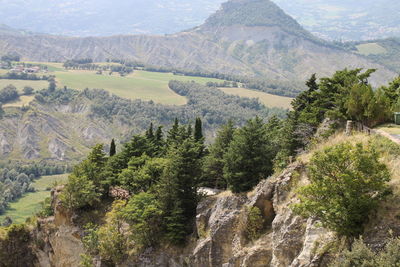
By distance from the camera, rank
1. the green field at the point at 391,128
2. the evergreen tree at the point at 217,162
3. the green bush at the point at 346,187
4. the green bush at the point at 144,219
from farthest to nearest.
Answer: the evergreen tree at the point at 217,162
the green bush at the point at 144,219
the green field at the point at 391,128
the green bush at the point at 346,187

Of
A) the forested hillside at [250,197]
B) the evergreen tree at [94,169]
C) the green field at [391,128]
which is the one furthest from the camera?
the evergreen tree at [94,169]

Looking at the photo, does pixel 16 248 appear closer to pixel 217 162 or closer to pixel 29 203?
pixel 217 162

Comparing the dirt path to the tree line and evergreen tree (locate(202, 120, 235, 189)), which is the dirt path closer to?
evergreen tree (locate(202, 120, 235, 189))

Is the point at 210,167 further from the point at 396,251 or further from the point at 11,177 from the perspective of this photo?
the point at 11,177

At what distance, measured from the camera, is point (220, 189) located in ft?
131

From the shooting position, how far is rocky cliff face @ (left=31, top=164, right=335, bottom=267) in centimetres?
2275

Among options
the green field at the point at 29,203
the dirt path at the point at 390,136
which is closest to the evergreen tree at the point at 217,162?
the dirt path at the point at 390,136

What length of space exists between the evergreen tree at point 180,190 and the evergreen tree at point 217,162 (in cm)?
224

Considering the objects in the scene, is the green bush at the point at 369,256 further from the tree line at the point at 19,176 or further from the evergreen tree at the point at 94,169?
the tree line at the point at 19,176

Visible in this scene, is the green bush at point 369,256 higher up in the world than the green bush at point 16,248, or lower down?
higher up

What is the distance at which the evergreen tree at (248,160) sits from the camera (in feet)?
109

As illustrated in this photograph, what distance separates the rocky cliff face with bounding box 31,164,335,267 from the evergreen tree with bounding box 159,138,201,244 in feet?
4.48

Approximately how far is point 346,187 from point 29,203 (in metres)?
123

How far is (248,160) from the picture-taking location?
3328 centimetres
